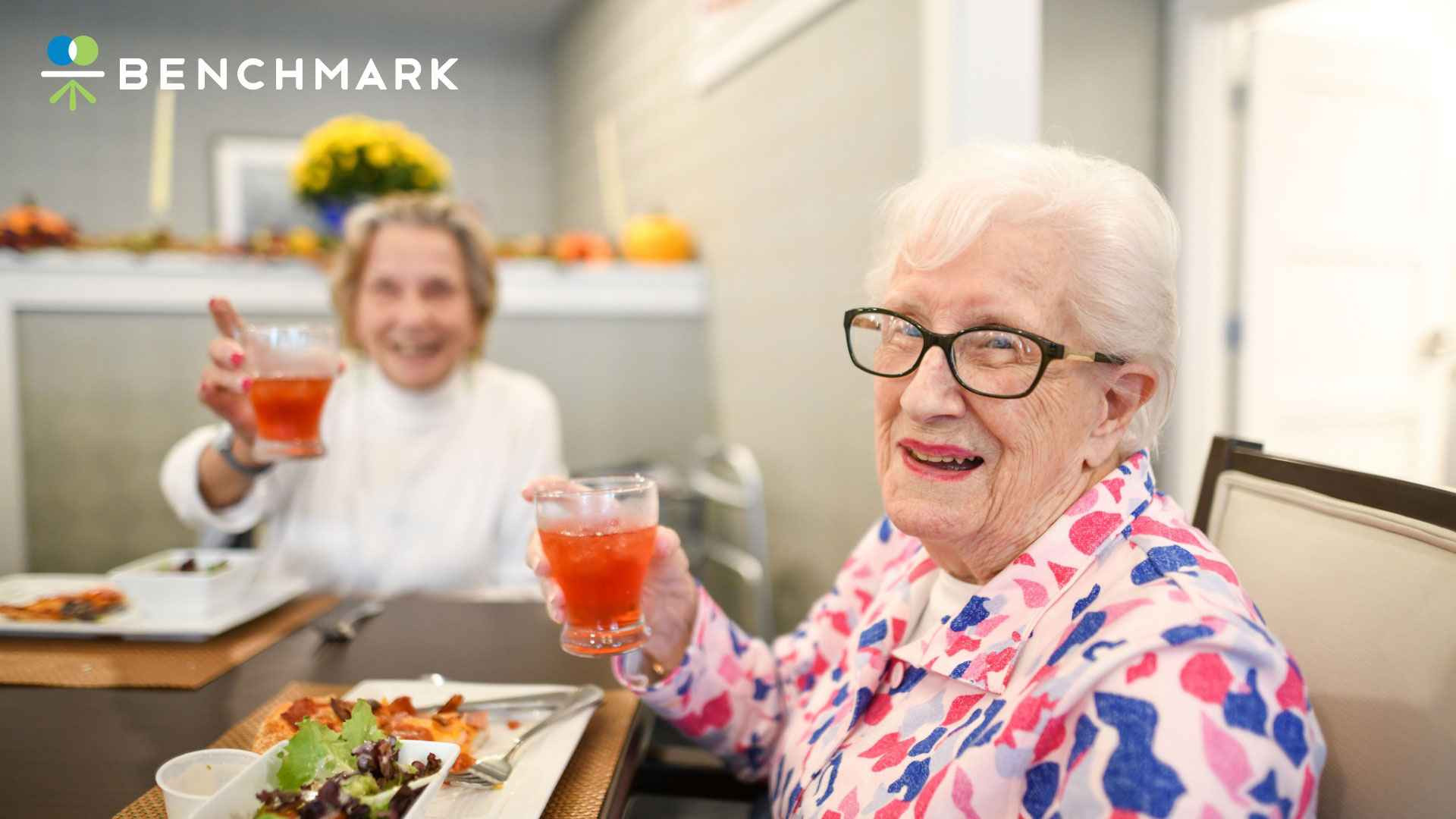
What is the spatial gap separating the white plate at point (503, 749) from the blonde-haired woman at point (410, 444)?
835mm

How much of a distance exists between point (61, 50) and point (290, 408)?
535 centimetres

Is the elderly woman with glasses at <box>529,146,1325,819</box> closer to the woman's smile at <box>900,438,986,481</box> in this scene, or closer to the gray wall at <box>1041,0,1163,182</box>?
the woman's smile at <box>900,438,986,481</box>

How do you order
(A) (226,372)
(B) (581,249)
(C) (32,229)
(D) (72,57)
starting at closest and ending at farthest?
(A) (226,372) < (C) (32,229) < (B) (581,249) < (D) (72,57)

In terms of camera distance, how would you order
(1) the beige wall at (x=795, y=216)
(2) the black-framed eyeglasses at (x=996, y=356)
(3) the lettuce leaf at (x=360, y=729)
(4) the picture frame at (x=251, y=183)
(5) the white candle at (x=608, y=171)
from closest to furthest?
(3) the lettuce leaf at (x=360, y=729)
(2) the black-framed eyeglasses at (x=996, y=356)
(1) the beige wall at (x=795, y=216)
(5) the white candle at (x=608, y=171)
(4) the picture frame at (x=251, y=183)

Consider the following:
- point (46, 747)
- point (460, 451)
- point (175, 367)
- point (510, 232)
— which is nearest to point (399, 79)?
point (510, 232)

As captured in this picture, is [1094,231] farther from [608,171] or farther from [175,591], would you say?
[608,171]

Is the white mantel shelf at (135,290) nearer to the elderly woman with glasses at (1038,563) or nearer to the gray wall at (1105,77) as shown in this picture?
the gray wall at (1105,77)

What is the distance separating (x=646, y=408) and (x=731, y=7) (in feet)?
5.14

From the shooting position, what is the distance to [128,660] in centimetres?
124

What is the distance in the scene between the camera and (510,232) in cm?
625

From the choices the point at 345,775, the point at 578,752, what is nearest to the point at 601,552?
the point at 578,752

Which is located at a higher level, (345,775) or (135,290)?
(135,290)

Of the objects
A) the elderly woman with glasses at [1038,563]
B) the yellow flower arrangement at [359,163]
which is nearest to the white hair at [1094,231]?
the elderly woman with glasses at [1038,563]

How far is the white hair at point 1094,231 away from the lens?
906 mm
